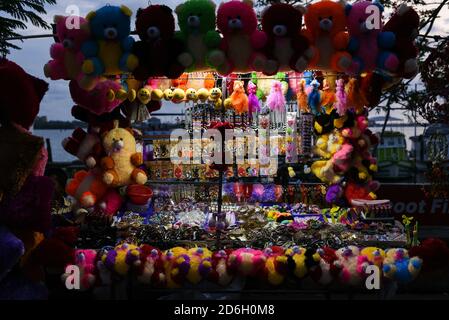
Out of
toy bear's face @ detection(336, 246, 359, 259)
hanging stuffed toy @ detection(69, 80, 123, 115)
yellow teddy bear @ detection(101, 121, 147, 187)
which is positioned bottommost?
toy bear's face @ detection(336, 246, 359, 259)

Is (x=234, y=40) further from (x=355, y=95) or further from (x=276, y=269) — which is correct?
(x=276, y=269)

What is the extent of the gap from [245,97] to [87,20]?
320 cm

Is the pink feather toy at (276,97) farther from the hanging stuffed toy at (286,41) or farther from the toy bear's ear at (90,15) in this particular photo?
the toy bear's ear at (90,15)

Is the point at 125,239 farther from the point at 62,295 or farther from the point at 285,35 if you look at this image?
the point at 285,35

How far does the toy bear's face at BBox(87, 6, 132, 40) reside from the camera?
4.43 meters

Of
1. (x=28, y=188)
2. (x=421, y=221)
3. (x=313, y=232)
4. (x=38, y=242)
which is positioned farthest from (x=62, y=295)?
(x=421, y=221)

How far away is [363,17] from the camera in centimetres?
448

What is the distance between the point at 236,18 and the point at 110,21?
0.97 meters

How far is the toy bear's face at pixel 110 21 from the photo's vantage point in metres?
4.43

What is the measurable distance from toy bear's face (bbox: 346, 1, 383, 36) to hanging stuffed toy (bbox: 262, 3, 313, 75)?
15.5 inches

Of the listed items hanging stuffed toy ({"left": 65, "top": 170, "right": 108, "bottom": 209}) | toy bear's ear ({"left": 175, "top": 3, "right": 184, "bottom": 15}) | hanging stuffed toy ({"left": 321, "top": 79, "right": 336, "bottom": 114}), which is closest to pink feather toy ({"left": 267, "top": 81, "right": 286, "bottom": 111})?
hanging stuffed toy ({"left": 321, "top": 79, "right": 336, "bottom": 114})

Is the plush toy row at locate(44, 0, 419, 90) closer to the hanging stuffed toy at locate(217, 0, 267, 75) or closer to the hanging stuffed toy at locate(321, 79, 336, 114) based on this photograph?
the hanging stuffed toy at locate(217, 0, 267, 75)

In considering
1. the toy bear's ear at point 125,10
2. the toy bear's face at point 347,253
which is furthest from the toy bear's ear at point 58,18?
the toy bear's face at point 347,253

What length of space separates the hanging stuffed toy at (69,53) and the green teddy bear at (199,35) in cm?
75
